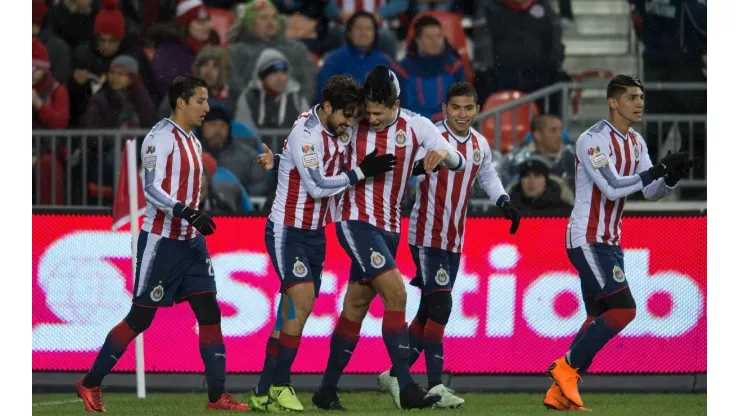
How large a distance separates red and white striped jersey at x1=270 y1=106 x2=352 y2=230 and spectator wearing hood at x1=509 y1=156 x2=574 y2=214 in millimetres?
3112

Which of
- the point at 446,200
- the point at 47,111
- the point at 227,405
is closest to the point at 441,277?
the point at 446,200

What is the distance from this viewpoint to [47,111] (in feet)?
42.1

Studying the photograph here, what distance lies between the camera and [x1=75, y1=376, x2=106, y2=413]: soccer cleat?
328 inches

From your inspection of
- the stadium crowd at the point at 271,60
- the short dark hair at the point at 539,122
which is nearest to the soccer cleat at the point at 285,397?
the stadium crowd at the point at 271,60

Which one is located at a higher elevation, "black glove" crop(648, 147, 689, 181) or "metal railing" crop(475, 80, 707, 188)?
"metal railing" crop(475, 80, 707, 188)

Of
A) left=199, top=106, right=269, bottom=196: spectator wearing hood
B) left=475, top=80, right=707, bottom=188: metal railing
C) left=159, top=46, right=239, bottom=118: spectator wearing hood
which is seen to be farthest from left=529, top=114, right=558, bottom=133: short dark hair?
left=159, top=46, right=239, bottom=118: spectator wearing hood

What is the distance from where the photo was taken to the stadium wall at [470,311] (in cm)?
1009

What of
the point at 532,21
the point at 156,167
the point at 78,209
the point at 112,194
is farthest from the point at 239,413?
the point at 532,21

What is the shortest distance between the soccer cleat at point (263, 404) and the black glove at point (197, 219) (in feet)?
3.60

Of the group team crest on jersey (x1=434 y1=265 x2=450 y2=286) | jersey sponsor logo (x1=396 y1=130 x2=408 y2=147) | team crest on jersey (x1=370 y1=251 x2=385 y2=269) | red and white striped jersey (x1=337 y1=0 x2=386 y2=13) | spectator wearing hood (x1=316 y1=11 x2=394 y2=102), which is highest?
red and white striped jersey (x1=337 y1=0 x2=386 y2=13)

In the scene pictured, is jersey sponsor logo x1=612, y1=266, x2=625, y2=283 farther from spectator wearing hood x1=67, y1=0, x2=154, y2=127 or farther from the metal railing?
spectator wearing hood x1=67, y1=0, x2=154, y2=127

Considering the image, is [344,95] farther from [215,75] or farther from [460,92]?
[215,75]

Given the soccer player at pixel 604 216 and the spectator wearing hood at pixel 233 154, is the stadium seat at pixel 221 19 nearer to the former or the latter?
the spectator wearing hood at pixel 233 154

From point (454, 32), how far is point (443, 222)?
5288 millimetres
